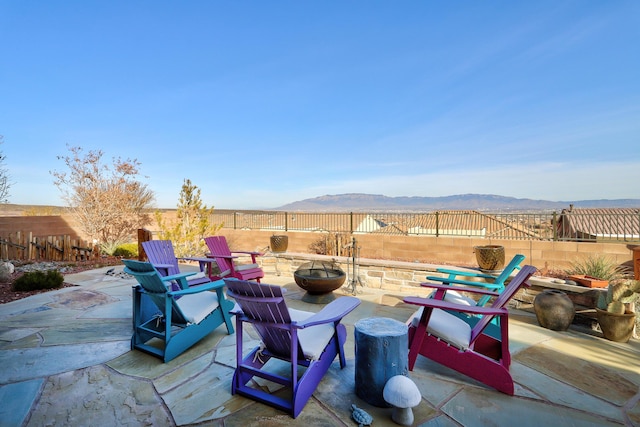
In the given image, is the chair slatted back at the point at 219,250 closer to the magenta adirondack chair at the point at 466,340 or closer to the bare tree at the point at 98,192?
the magenta adirondack chair at the point at 466,340

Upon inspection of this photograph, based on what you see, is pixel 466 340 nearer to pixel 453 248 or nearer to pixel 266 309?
pixel 266 309

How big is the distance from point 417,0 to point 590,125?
7403 mm

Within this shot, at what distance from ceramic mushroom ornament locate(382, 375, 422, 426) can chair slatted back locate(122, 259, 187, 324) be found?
1919mm

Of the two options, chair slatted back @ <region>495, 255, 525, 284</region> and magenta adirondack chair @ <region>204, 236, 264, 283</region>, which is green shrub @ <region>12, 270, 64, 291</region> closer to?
magenta adirondack chair @ <region>204, 236, 264, 283</region>

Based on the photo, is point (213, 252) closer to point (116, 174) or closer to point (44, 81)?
point (44, 81)

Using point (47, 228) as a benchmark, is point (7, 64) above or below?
above

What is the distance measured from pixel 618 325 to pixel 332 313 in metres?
3.45

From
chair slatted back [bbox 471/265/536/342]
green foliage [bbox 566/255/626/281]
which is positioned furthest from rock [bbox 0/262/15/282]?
green foliage [bbox 566/255/626/281]

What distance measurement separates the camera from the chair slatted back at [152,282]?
8.15 feet

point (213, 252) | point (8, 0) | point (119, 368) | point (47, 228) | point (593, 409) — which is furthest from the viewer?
point (47, 228)

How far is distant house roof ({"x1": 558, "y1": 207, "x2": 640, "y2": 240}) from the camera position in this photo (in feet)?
19.2

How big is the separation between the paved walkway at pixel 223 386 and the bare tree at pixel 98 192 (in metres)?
7.13

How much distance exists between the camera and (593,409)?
1.93 m

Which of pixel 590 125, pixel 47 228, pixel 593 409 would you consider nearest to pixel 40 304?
pixel 593 409
